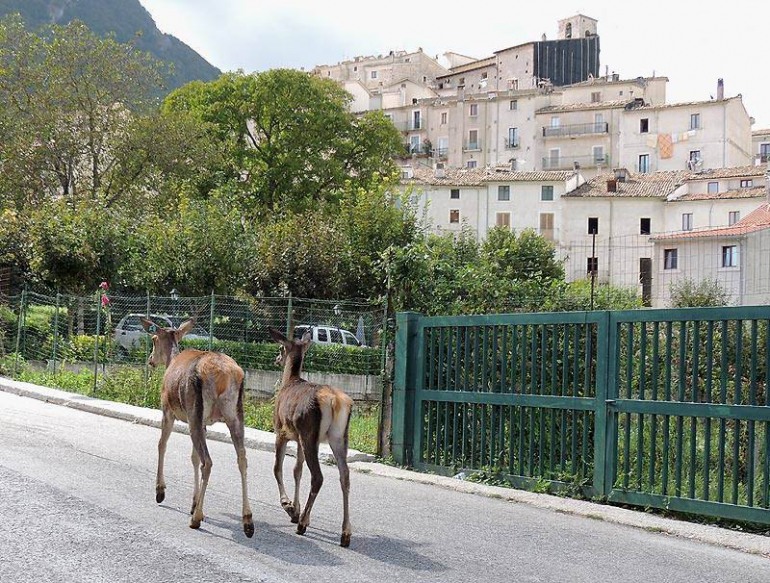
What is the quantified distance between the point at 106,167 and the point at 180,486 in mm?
36628

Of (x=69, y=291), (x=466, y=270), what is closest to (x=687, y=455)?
(x=466, y=270)

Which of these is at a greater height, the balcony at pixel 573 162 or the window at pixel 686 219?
the balcony at pixel 573 162

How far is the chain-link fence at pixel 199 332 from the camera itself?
52.4 feet

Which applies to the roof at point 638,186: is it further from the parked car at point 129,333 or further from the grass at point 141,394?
the parked car at point 129,333

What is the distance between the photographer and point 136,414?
58.2 feet

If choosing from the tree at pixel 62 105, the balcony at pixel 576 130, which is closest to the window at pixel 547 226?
the balcony at pixel 576 130

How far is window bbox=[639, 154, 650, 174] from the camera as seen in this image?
93.6 meters

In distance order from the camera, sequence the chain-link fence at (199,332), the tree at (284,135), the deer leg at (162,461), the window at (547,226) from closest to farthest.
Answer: the deer leg at (162,461), the chain-link fence at (199,332), the tree at (284,135), the window at (547,226)

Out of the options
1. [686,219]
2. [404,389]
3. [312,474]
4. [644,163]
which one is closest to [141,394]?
[404,389]

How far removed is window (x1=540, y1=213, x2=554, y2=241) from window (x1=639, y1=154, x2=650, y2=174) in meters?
16.7

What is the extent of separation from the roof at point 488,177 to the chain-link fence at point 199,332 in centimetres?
5681

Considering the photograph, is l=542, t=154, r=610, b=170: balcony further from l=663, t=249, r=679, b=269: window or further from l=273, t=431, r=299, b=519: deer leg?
l=273, t=431, r=299, b=519: deer leg

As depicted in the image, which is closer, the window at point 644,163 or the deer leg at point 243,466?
the deer leg at point 243,466

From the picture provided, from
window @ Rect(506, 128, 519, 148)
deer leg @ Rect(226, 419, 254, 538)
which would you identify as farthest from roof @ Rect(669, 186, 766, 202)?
deer leg @ Rect(226, 419, 254, 538)
